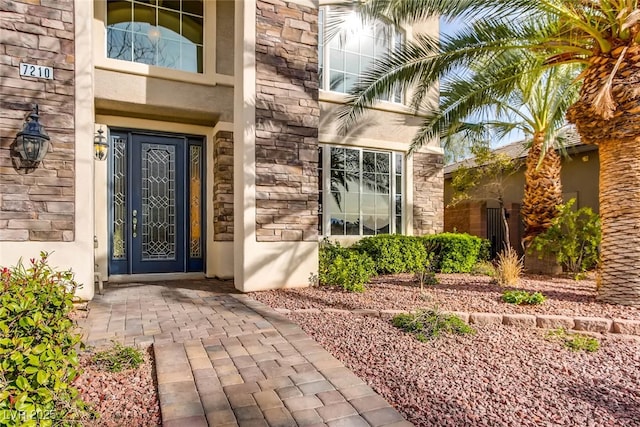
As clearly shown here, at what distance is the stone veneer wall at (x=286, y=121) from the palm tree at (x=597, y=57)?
135 centimetres

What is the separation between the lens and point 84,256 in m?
5.66

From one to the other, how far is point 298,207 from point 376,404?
14.7 feet

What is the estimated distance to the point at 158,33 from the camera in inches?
312

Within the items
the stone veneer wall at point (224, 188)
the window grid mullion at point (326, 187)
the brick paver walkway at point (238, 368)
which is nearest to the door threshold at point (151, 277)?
the stone veneer wall at point (224, 188)

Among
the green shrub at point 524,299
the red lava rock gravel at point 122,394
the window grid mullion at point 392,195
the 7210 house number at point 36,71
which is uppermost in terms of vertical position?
the 7210 house number at point 36,71

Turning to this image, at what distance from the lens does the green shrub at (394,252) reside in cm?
863

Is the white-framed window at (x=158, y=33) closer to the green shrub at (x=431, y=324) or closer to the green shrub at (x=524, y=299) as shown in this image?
the green shrub at (x=431, y=324)

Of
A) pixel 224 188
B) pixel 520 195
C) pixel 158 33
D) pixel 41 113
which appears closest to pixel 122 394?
pixel 41 113

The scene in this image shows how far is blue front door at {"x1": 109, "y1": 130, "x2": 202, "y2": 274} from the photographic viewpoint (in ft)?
26.0

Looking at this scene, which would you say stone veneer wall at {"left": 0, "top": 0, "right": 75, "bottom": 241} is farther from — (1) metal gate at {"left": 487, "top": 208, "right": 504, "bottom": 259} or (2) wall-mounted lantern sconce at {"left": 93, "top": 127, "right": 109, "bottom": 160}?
(1) metal gate at {"left": 487, "top": 208, "right": 504, "bottom": 259}

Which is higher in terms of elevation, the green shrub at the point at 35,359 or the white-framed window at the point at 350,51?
the white-framed window at the point at 350,51

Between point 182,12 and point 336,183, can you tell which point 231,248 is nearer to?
point 336,183

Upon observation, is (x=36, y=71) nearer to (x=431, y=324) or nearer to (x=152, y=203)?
(x=152, y=203)

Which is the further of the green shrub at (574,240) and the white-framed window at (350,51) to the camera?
the white-framed window at (350,51)
